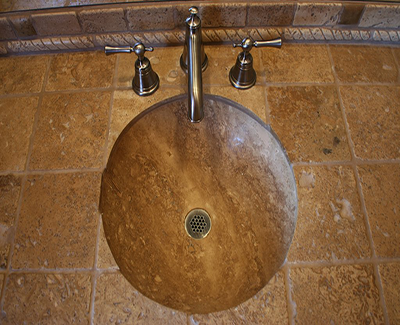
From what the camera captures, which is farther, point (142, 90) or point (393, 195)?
point (142, 90)

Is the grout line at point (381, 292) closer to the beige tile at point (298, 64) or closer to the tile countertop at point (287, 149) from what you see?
the tile countertop at point (287, 149)

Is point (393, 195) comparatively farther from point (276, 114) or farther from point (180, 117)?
point (180, 117)

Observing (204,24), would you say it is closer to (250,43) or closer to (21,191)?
(250,43)

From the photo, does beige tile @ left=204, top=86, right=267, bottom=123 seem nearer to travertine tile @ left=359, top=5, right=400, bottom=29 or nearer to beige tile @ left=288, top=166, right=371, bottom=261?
beige tile @ left=288, top=166, right=371, bottom=261

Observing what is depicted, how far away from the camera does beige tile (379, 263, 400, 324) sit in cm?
59

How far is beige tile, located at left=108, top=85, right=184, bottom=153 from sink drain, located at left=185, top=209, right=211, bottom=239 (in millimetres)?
300

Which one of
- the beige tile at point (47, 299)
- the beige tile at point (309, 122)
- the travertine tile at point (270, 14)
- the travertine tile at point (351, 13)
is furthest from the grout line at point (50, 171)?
the travertine tile at point (351, 13)

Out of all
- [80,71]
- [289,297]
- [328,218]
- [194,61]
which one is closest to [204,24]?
[194,61]

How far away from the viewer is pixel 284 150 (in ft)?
2.39

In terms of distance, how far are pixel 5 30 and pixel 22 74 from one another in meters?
0.14

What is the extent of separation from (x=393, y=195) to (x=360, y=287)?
9.3 inches

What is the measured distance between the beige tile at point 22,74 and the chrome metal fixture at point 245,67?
1.83 feet

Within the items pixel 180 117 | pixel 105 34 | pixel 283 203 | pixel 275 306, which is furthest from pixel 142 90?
pixel 275 306

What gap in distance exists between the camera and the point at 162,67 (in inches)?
33.0
